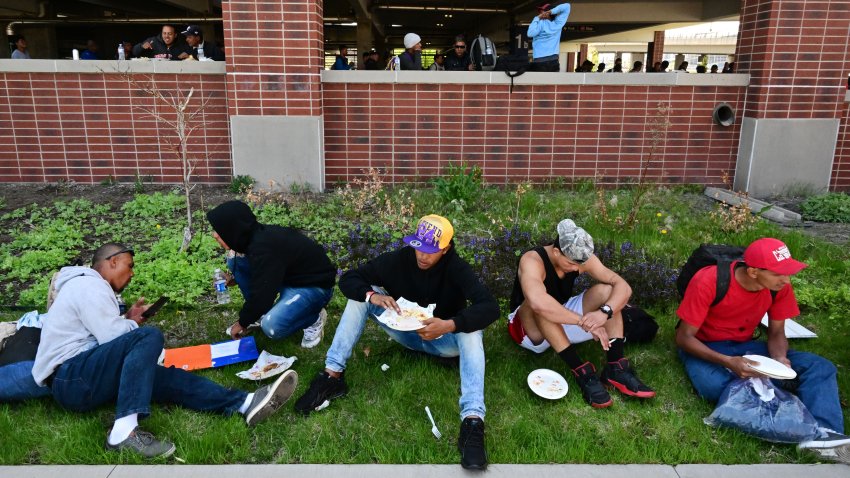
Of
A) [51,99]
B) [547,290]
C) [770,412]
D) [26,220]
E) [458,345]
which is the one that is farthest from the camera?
[51,99]

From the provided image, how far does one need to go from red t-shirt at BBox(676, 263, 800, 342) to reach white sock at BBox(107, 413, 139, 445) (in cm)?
322

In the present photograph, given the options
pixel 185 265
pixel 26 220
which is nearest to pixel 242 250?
pixel 185 265

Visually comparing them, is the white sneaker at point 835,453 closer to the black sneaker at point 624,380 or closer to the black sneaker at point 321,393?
the black sneaker at point 624,380

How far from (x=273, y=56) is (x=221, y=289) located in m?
4.29

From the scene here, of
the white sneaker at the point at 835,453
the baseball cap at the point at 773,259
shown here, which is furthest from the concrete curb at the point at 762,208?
the white sneaker at the point at 835,453

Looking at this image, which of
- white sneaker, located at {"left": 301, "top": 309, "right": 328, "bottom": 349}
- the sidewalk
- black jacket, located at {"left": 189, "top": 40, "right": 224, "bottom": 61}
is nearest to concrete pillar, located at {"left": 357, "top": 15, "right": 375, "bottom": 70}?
black jacket, located at {"left": 189, "top": 40, "right": 224, "bottom": 61}

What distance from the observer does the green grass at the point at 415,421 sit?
3475 millimetres

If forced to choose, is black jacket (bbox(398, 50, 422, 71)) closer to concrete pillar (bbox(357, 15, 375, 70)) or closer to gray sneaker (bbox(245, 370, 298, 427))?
gray sneaker (bbox(245, 370, 298, 427))

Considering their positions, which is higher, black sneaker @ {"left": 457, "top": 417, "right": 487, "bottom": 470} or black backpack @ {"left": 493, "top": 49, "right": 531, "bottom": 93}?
black backpack @ {"left": 493, "top": 49, "right": 531, "bottom": 93}

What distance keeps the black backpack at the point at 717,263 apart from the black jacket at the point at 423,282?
4.45 feet

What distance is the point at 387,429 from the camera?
3715mm

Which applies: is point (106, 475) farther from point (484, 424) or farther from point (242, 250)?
point (484, 424)

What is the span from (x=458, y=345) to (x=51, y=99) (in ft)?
24.4

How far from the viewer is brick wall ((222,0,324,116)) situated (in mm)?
8234
